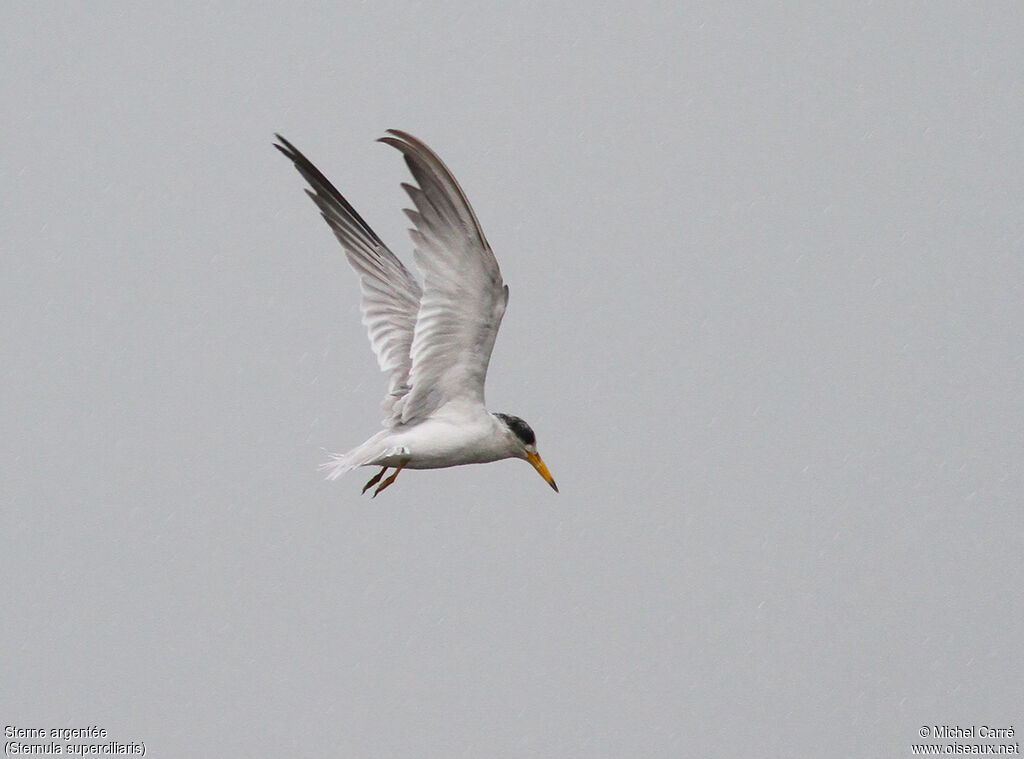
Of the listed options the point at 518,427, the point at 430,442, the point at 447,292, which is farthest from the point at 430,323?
the point at 518,427

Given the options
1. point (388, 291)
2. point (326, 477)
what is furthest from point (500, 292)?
point (388, 291)

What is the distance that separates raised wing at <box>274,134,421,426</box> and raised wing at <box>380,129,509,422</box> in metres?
1.44

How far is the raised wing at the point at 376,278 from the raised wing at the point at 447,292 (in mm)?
1444

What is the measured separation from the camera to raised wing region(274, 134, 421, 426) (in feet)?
40.0

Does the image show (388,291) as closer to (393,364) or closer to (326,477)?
(393,364)

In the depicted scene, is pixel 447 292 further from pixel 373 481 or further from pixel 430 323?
pixel 373 481

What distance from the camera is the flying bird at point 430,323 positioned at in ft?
30.5

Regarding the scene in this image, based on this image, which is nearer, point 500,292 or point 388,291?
point 500,292

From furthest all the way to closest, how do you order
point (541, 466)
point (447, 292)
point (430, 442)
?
point (541, 466) → point (430, 442) → point (447, 292)

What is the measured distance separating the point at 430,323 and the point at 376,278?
2744mm

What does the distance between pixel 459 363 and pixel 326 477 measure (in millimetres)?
1355

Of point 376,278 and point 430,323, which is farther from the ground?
point 376,278

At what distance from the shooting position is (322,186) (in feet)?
41.1

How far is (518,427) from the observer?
36.9ft
